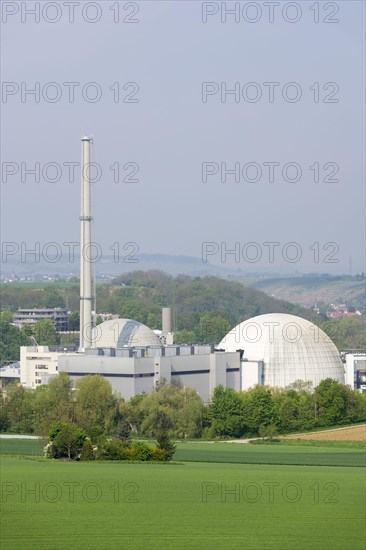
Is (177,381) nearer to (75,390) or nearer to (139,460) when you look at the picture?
(75,390)

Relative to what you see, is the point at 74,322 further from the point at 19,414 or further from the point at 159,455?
the point at 159,455

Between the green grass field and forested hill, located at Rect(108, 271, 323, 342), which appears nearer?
the green grass field

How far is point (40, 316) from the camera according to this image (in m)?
162

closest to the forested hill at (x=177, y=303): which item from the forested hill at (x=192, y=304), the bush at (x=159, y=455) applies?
the forested hill at (x=192, y=304)

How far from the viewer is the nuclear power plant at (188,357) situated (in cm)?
8275

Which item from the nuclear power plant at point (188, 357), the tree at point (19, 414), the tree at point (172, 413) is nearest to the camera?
the tree at point (172, 413)

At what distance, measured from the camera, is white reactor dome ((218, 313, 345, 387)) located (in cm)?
9169

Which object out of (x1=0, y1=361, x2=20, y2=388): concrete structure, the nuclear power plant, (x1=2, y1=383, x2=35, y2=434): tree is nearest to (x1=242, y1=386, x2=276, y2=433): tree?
the nuclear power plant

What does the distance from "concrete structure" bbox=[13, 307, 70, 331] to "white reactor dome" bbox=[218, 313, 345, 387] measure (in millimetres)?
57647

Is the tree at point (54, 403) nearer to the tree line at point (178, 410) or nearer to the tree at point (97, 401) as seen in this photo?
the tree line at point (178, 410)

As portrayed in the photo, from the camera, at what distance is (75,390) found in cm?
7688

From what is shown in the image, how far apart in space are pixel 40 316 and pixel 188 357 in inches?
3058

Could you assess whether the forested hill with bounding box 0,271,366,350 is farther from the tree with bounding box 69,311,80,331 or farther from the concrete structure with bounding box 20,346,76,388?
the concrete structure with bounding box 20,346,76,388

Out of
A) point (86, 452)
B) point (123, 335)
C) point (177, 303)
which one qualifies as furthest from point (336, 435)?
point (177, 303)
